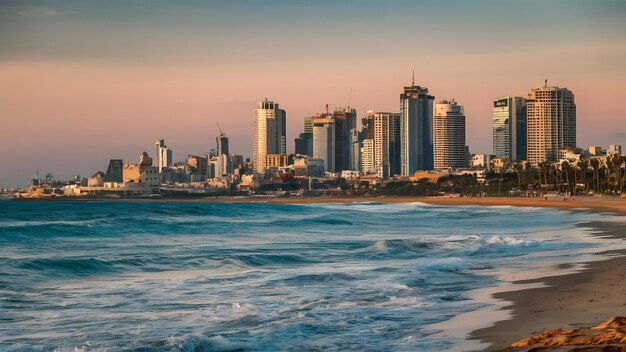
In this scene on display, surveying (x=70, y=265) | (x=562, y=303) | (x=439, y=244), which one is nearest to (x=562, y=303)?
(x=562, y=303)

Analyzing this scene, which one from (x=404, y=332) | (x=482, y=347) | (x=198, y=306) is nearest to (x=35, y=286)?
(x=198, y=306)

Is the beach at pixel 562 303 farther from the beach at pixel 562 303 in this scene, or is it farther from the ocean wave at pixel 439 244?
the ocean wave at pixel 439 244

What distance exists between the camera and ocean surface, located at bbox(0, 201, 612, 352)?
15.0 m

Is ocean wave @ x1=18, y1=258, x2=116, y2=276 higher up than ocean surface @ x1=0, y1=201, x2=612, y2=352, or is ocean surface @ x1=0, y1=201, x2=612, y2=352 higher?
ocean wave @ x1=18, y1=258, x2=116, y2=276

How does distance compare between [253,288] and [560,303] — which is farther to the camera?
[253,288]

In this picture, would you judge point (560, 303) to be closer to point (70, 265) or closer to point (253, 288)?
point (253, 288)

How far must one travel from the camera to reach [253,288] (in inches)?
850

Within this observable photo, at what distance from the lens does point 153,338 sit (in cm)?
1491

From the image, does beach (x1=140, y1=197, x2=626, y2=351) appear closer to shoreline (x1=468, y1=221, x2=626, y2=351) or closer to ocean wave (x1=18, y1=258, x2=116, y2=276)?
shoreline (x1=468, y1=221, x2=626, y2=351)

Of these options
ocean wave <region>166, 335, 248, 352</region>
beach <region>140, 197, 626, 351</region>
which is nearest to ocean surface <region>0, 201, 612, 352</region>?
ocean wave <region>166, 335, 248, 352</region>

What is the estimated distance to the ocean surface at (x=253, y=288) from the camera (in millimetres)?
14953

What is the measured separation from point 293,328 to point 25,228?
1307 inches

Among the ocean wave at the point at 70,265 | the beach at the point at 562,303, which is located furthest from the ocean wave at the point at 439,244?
the ocean wave at the point at 70,265

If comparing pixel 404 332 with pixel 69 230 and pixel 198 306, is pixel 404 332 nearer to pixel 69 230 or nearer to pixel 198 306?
pixel 198 306
